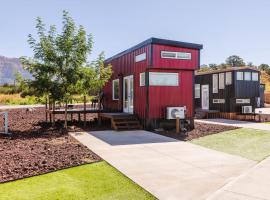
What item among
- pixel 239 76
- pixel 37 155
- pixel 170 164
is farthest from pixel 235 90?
pixel 37 155

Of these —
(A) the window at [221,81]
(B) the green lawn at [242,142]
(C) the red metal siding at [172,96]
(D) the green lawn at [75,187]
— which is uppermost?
(A) the window at [221,81]

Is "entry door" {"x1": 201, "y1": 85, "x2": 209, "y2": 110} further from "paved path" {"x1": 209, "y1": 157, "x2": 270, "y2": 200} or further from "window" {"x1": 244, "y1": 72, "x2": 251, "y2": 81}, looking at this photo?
"paved path" {"x1": 209, "y1": 157, "x2": 270, "y2": 200}

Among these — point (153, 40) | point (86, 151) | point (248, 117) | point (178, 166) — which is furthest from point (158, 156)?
point (248, 117)

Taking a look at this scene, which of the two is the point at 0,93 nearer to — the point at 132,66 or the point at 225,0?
the point at 132,66

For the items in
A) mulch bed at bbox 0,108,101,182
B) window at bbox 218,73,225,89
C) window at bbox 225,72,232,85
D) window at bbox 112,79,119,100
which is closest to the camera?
mulch bed at bbox 0,108,101,182

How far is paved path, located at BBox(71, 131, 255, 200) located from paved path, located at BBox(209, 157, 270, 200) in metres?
0.19

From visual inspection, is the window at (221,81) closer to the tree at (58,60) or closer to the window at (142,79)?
the window at (142,79)

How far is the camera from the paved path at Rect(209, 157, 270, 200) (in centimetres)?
479

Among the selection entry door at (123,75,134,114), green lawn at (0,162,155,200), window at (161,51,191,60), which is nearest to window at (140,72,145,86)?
window at (161,51,191,60)

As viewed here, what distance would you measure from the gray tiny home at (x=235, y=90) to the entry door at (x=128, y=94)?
904 centimetres

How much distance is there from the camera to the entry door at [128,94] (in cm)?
1581

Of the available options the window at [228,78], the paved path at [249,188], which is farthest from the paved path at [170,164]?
the window at [228,78]

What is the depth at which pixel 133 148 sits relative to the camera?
363 inches

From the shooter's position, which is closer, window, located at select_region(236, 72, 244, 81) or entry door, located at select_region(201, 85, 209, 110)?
window, located at select_region(236, 72, 244, 81)
